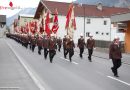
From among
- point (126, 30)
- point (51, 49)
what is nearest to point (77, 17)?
point (126, 30)

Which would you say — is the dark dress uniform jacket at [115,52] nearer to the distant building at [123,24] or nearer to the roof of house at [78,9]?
the distant building at [123,24]

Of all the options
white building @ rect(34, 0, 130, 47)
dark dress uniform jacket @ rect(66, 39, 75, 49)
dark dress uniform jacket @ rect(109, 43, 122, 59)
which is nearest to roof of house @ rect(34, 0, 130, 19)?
white building @ rect(34, 0, 130, 47)

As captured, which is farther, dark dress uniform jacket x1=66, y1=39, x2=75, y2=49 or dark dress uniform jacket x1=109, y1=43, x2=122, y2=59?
dark dress uniform jacket x1=66, y1=39, x2=75, y2=49

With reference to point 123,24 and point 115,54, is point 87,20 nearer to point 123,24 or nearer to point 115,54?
point 123,24

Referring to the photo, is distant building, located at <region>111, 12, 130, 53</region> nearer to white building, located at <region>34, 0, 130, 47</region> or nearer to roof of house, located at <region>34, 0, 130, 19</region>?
roof of house, located at <region>34, 0, 130, 19</region>

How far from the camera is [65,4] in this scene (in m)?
73.1

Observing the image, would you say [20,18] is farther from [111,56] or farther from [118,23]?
[111,56]

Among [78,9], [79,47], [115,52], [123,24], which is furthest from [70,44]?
[78,9]

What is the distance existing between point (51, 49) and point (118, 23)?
15.5m

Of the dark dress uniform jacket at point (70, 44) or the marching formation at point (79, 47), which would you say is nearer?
the marching formation at point (79, 47)

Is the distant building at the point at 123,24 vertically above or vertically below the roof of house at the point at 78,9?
below

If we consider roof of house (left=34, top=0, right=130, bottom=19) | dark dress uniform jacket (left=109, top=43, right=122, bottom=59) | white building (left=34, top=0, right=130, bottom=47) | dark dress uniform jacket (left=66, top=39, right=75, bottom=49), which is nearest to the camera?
dark dress uniform jacket (left=109, top=43, right=122, bottom=59)

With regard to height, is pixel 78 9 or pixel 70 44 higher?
pixel 78 9

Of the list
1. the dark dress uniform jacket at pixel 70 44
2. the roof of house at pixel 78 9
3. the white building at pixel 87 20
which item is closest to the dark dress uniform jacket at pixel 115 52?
the dark dress uniform jacket at pixel 70 44
